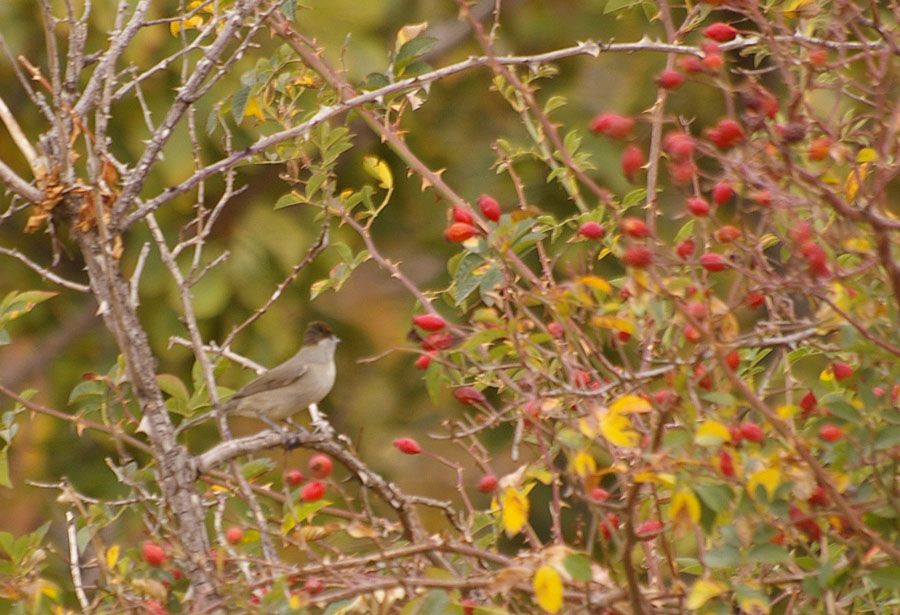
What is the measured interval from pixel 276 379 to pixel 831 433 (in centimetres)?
320

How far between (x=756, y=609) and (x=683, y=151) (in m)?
0.66

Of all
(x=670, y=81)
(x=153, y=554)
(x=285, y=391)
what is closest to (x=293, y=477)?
(x=153, y=554)

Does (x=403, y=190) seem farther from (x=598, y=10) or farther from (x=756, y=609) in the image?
(x=756, y=609)

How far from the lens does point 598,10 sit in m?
6.91

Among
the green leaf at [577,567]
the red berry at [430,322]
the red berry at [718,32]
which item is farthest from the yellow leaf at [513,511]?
the red berry at [718,32]

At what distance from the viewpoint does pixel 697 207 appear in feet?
6.78

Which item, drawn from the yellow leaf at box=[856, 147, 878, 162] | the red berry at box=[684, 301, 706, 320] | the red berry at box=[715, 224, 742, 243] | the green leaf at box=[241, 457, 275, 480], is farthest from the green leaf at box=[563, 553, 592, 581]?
the green leaf at box=[241, 457, 275, 480]

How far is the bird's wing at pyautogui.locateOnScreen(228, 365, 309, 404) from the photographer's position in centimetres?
490

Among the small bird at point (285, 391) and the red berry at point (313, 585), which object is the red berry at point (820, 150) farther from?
the small bird at point (285, 391)

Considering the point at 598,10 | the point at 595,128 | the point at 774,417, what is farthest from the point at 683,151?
the point at 598,10

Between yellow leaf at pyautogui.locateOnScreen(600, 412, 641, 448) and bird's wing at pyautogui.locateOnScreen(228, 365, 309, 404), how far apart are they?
3.08 meters

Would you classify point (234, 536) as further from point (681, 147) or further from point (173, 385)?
point (681, 147)

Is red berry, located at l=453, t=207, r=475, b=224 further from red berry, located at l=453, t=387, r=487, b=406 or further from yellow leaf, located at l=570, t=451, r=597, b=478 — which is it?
yellow leaf, located at l=570, t=451, r=597, b=478

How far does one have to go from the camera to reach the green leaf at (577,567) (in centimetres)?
188
